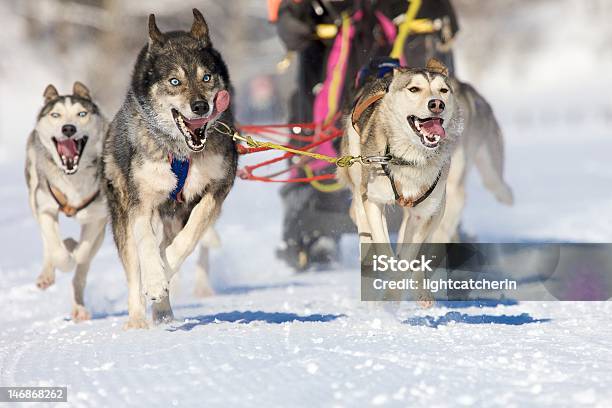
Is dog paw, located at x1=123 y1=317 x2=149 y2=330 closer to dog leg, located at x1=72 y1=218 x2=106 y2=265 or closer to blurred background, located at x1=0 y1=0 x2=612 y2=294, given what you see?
dog leg, located at x1=72 y1=218 x2=106 y2=265

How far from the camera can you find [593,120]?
16609mm

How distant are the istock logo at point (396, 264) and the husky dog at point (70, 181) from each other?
110 centimetres

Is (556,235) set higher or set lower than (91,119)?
lower

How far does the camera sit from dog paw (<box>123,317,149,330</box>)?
125 inches

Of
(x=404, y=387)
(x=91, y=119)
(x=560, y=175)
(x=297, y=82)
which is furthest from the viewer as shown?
(x=560, y=175)

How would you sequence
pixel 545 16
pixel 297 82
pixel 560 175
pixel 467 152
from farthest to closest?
pixel 545 16, pixel 560 175, pixel 297 82, pixel 467 152

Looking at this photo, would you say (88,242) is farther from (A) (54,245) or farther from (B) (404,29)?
(B) (404,29)

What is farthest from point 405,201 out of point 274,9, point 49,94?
point 274,9

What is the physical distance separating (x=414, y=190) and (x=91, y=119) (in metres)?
1.32

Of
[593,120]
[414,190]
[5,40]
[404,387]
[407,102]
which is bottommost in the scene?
[404,387]

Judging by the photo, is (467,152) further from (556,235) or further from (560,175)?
(560,175)

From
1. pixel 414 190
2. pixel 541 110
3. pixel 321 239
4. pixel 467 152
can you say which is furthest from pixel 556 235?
pixel 541 110

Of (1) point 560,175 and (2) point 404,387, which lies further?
(1) point 560,175

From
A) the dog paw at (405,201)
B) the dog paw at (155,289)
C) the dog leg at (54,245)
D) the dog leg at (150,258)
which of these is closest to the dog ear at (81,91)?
the dog leg at (54,245)
